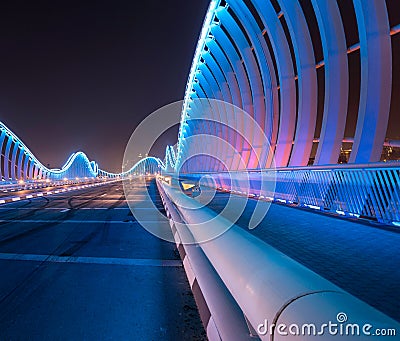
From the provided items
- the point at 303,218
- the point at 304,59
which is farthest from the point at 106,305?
the point at 304,59

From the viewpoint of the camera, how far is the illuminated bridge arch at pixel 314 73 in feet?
32.1

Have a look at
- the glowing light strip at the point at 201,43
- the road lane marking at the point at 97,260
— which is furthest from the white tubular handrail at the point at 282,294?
the glowing light strip at the point at 201,43

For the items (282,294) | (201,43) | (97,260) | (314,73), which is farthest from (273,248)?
(201,43)

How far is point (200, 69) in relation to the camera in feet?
102

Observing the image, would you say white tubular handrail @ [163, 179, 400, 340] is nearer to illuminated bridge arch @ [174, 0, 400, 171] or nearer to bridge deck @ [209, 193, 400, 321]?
bridge deck @ [209, 193, 400, 321]

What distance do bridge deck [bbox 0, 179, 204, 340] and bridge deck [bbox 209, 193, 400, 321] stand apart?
1.54 metres

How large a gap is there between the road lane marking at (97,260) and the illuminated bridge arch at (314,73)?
320 inches

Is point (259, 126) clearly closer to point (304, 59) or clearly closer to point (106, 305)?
point (304, 59)

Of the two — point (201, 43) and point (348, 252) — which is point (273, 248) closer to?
point (348, 252)

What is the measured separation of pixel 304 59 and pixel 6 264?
13.4m

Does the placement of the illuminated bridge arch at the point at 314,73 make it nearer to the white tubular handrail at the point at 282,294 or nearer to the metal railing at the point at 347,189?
the metal railing at the point at 347,189

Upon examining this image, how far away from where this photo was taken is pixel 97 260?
15.8 ft

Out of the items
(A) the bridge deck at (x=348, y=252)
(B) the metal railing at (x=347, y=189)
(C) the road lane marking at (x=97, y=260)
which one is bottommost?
(C) the road lane marking at (x=97, y=260)

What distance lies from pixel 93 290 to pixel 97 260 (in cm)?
141
